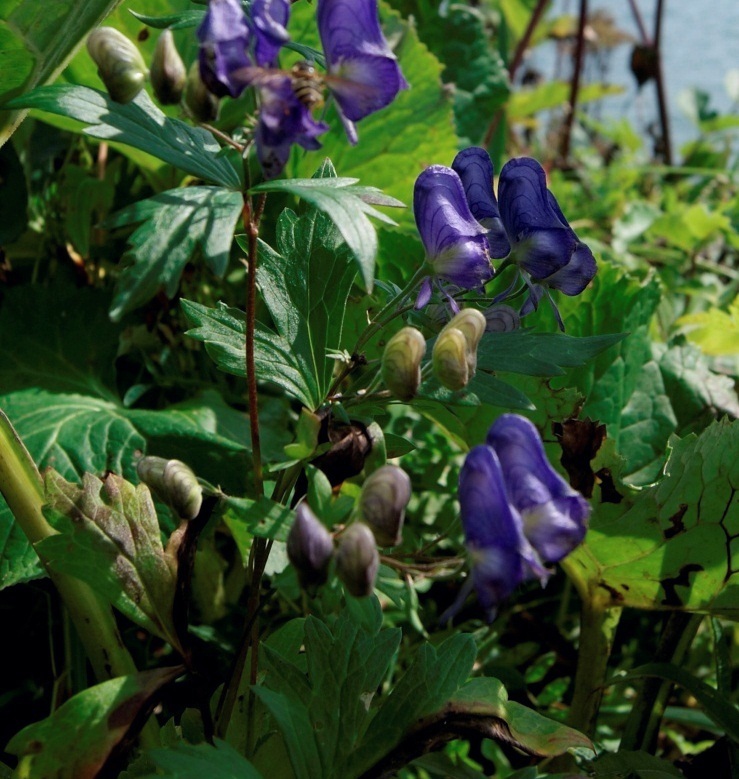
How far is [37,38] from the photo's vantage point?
30.4 inches

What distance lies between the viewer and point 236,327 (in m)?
0.66

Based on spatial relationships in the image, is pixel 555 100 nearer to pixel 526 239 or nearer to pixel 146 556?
pixel 526 239

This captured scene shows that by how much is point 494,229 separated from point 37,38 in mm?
404

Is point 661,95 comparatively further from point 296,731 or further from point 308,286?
point 296,731

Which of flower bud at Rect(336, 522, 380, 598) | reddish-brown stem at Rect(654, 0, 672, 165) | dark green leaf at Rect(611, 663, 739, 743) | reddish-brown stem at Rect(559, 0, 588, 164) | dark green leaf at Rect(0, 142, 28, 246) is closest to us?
flower bud at Rect(336, 522, 380, 598)

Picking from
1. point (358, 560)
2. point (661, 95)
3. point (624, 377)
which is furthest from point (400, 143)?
point (661, 95)

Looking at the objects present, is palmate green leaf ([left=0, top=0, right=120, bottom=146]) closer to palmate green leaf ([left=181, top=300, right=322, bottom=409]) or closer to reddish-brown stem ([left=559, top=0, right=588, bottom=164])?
palmate green leaf ([left=181, top=300, right=322, bottom=409])

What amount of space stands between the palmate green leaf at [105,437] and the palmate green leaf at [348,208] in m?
0.41

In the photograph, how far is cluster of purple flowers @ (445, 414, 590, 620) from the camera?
50 cm

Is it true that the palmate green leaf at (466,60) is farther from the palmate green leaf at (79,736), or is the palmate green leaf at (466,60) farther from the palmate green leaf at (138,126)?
the palmate green leaf at (79,736)

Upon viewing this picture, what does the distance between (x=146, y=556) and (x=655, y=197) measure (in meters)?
2.13

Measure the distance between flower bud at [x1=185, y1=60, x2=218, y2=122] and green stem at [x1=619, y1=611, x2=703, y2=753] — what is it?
2.14 ft

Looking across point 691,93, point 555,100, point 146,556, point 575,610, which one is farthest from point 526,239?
point 691,93

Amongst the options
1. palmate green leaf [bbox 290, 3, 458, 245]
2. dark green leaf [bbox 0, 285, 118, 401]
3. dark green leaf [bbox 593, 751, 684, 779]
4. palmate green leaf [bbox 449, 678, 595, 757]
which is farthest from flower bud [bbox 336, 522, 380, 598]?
palmate green leaf [bbox 290, 3, 458, 245]
